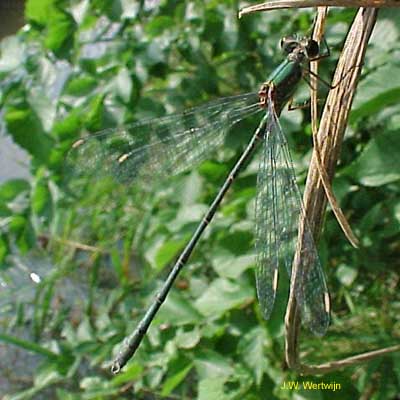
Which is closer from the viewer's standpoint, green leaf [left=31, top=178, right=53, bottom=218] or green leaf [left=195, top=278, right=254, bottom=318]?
green leaf [left=195, top=278, right=254, bottom=318]

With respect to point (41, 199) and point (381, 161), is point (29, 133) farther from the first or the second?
point (381, 161)

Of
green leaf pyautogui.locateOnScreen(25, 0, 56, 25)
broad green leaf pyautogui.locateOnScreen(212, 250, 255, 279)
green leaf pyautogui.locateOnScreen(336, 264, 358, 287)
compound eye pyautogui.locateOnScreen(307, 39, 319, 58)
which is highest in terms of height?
green leaf pyautogui.locateOnScreen(25, 0, 56, 25)

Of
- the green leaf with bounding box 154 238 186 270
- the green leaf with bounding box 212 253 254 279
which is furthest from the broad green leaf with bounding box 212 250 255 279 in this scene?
the green leaf with bounding box 154 238 186 270

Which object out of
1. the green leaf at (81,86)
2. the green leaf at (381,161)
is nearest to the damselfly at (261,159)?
the green leaf at (381,161)

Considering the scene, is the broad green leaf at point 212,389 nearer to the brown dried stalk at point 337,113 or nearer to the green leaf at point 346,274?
the green leaf at point 346,274

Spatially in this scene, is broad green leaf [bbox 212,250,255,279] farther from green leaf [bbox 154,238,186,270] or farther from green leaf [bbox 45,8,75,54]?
green leaf [bbox 45,8,75,54]

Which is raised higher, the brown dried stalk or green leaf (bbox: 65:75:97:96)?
green leaf (bbox: 65:75:97:96)
